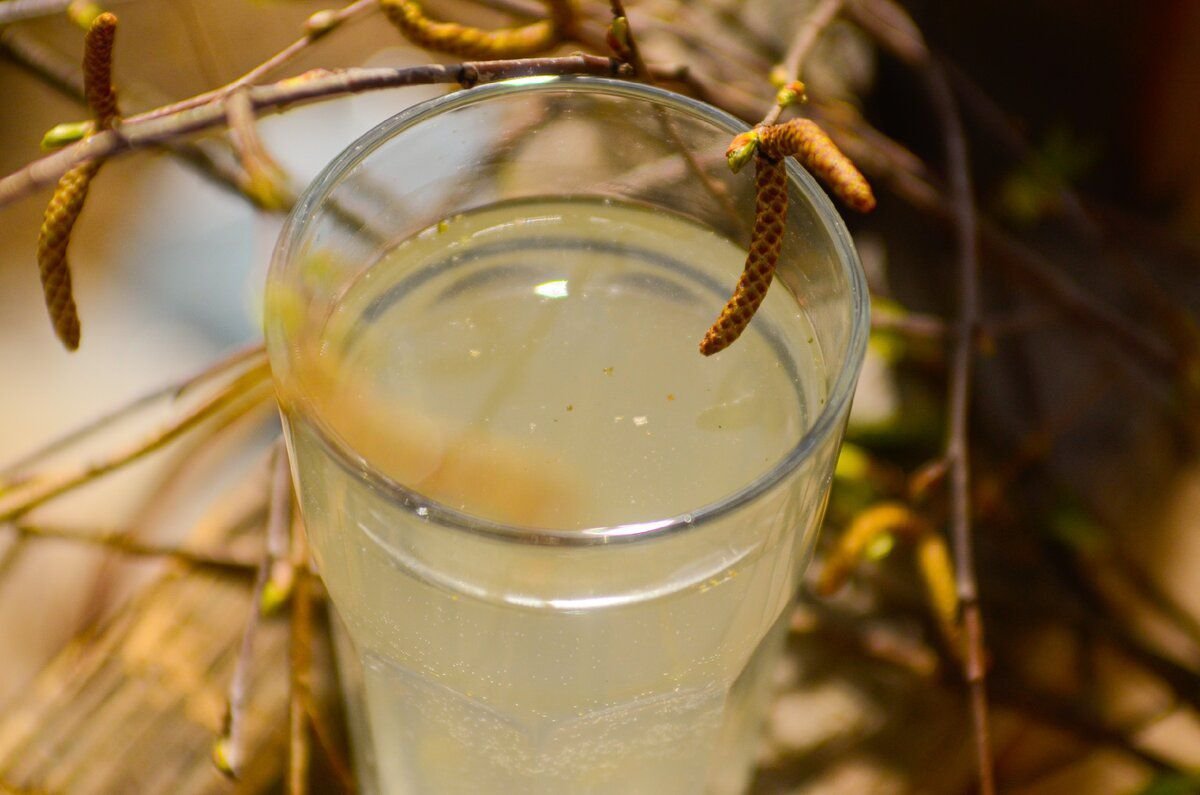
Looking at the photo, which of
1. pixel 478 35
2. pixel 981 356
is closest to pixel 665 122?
pixel 478 35

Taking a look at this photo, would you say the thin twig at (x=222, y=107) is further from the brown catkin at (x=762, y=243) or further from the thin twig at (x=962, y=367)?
the thin twig at (x=962, y=367)

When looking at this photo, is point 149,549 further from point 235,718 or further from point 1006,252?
point 1006,252

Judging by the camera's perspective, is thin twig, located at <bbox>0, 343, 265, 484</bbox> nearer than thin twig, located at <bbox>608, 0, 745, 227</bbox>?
No

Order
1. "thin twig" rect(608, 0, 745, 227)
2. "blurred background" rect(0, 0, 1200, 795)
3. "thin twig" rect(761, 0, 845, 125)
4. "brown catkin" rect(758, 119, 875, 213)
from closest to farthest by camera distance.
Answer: "brown catkin" rect(758, 119, 875, 213) < "thin twig" rect(608, 0, 745, 227) < "thin twig" rect(761, 0, 845, 125) < "blurred background" rect(0, 0, 1200, 795)

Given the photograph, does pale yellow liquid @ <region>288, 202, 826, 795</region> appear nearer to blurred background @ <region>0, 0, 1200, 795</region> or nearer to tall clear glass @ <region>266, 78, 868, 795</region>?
tall clear glass @ <region>266, 78, 868, 795</region>

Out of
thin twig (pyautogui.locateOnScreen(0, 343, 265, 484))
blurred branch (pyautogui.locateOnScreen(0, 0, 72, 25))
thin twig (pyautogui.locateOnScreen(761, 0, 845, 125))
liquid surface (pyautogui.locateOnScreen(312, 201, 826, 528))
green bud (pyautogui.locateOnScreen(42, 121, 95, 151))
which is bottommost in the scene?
thin twig (pyautogui.locateOnScreen(0, 343, 265, 484))

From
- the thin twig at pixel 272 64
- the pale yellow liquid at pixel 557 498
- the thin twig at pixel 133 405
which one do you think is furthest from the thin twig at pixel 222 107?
the thin twig at pixel 133 405

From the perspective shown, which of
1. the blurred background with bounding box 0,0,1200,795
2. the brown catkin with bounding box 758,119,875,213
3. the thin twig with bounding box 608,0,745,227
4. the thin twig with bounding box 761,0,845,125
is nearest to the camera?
the brown catkin with bounding box 758,119,875,213

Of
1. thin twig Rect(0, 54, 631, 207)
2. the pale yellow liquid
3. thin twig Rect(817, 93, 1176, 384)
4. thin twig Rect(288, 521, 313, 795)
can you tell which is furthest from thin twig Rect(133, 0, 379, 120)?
thin twig Rect(817, 93, 1176, 384)
